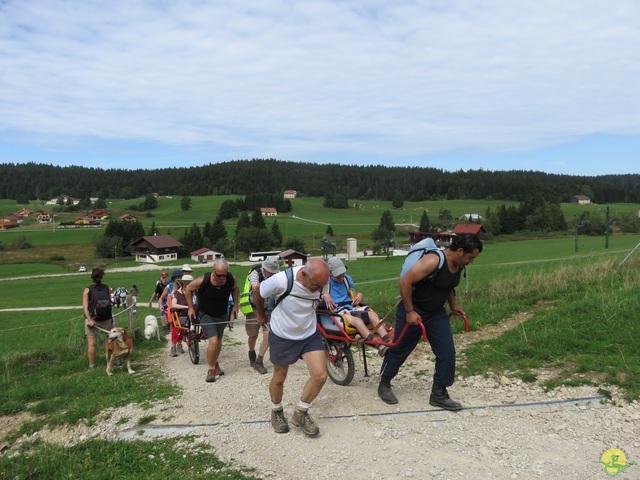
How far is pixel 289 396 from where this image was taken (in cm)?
656

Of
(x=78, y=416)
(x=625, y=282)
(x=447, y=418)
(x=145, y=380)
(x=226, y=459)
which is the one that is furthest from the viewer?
(x=625, y=282)

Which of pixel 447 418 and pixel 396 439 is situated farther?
pixel 447 418

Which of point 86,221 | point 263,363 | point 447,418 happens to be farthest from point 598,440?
point 86,221

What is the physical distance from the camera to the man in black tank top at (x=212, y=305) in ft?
25.0

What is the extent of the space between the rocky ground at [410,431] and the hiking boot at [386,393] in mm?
91

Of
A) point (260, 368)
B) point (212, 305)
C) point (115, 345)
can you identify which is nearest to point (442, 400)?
point (260, 368)

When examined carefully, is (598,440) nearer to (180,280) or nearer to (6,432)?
(6,432)

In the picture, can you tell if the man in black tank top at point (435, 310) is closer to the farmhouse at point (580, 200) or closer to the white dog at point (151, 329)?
the white dog at point (151, 329)

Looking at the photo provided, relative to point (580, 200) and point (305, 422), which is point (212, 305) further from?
point (580, 200)

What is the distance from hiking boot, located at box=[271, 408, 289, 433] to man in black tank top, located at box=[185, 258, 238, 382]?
2381mm

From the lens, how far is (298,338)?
17.7 feet

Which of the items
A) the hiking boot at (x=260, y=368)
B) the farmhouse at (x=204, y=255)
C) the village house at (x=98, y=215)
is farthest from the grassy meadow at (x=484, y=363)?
the village house at (x=98, y=215)

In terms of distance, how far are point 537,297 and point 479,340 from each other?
9.75 feet

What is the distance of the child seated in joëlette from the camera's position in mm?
6879
